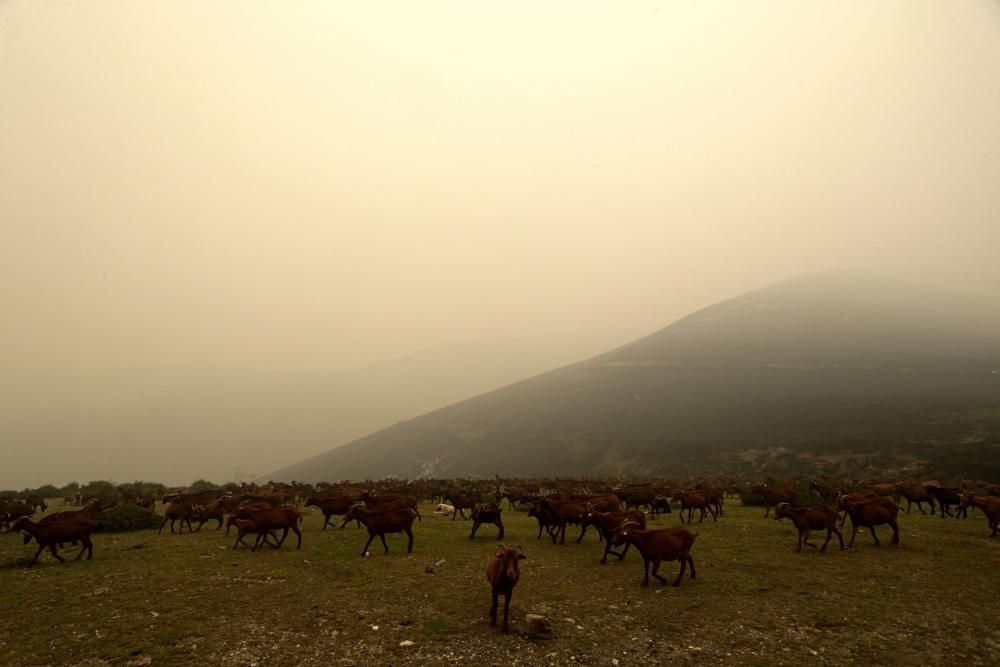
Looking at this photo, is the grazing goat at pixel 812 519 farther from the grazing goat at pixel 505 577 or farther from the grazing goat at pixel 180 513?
the grazing goat at pixel 180 513

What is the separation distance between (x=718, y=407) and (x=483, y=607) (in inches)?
4936

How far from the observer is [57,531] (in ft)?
52.9

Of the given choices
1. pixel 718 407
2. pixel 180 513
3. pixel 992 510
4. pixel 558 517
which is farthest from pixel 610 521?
pixel 718 407

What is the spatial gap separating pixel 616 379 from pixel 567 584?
506 feet

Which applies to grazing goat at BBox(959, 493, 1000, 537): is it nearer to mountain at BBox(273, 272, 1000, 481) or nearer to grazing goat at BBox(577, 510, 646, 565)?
grazing goat at BBox(577, 510, 646, 565)

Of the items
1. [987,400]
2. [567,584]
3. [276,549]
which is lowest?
[987,400]

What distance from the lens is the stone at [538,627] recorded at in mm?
10492

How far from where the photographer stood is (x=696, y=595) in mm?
12938

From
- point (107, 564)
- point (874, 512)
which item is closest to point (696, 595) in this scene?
point (874, 512)

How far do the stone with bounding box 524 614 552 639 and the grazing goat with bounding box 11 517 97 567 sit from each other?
15.0 m

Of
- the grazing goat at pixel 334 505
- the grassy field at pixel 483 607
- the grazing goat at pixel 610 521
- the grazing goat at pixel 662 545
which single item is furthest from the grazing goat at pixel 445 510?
→ the grazing goat at pixel 662 545

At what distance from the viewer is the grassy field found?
32.4 ft

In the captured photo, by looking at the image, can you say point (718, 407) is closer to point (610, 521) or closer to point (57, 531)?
point (610, 521)

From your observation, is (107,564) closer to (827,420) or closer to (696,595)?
(696,595)
